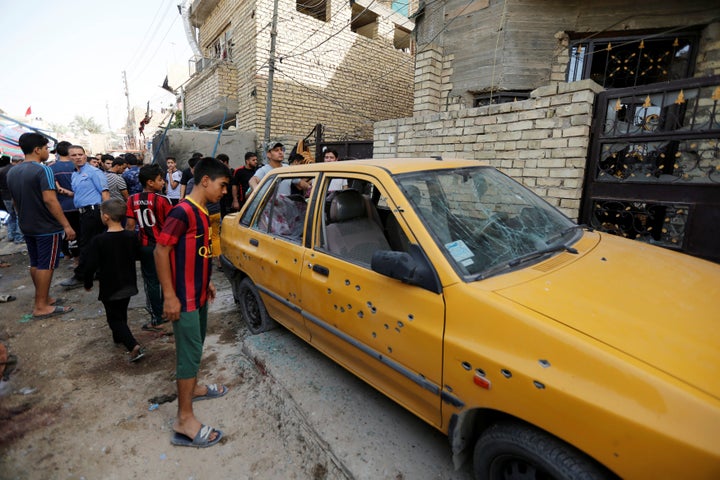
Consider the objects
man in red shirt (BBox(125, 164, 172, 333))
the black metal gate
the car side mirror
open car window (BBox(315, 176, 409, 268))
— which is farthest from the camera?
man in red shirt (BBox(125, 164, 172, 333))

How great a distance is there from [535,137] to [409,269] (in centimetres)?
329

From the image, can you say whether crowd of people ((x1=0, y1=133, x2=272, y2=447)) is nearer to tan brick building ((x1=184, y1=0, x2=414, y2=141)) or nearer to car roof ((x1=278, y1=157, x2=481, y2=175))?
car roof ((x1=278, y1=157, x2=481, y2=175))

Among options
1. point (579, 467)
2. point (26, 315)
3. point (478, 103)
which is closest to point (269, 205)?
point (579, 467)

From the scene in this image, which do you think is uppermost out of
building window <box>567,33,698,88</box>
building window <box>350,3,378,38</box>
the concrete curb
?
building window <box>350,3,378,38</box>

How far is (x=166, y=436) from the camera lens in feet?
7.55

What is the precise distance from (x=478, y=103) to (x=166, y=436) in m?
6.20

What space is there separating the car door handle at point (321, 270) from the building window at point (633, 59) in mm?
5352

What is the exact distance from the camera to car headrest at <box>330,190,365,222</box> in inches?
102

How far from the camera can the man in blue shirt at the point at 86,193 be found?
504 centimetres

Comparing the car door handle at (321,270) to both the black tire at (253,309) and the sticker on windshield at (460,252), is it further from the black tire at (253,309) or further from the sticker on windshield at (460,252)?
the black tire at (253,309)

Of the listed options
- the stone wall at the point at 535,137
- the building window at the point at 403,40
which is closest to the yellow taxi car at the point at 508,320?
the stone wall at the point at 535,137

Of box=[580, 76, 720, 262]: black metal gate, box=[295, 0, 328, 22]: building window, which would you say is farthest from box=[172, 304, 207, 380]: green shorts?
box=[295, 0, 328, 22]: building window

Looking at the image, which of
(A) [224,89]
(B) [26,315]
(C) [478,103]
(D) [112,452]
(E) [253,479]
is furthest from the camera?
(A) [224,89]

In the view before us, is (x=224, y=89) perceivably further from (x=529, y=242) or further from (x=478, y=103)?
(x=529, y=242)
